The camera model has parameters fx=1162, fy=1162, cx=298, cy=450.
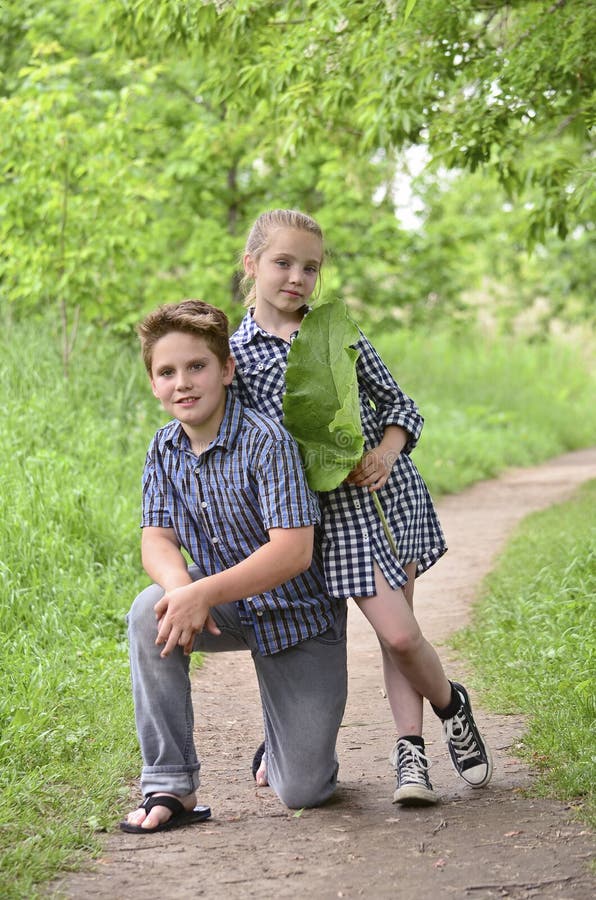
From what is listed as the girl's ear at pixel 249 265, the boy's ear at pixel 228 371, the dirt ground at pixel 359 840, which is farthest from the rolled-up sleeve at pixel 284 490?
the dirt ground at pixel 359 840

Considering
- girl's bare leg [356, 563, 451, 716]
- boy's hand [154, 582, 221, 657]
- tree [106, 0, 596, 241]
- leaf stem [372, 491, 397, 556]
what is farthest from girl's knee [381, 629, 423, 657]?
tree [106, 0, 596, 241]

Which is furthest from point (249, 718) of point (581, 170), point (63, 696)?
point (581, 170)

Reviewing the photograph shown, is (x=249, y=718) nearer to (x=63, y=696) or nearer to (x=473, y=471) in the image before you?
(x=63, y=696)

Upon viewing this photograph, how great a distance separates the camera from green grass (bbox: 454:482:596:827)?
12.4ft

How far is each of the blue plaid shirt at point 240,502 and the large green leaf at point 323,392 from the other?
0.27ft

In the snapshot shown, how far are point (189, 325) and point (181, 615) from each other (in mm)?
879

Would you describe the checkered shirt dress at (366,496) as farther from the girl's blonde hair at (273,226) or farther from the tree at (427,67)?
the tree at (427,67)

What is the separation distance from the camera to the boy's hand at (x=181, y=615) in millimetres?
3281

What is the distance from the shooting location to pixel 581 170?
5.44m

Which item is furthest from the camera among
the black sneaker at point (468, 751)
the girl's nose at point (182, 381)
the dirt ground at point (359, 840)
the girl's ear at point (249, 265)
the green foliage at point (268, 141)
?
the green foliage at point (268, 141)

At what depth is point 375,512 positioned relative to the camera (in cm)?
368

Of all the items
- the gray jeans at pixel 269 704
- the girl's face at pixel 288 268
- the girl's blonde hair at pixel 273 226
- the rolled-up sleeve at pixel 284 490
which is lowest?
the gray jeans at pixel 269 704

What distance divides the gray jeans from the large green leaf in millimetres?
507

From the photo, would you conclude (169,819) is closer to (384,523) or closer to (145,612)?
(145,612)
